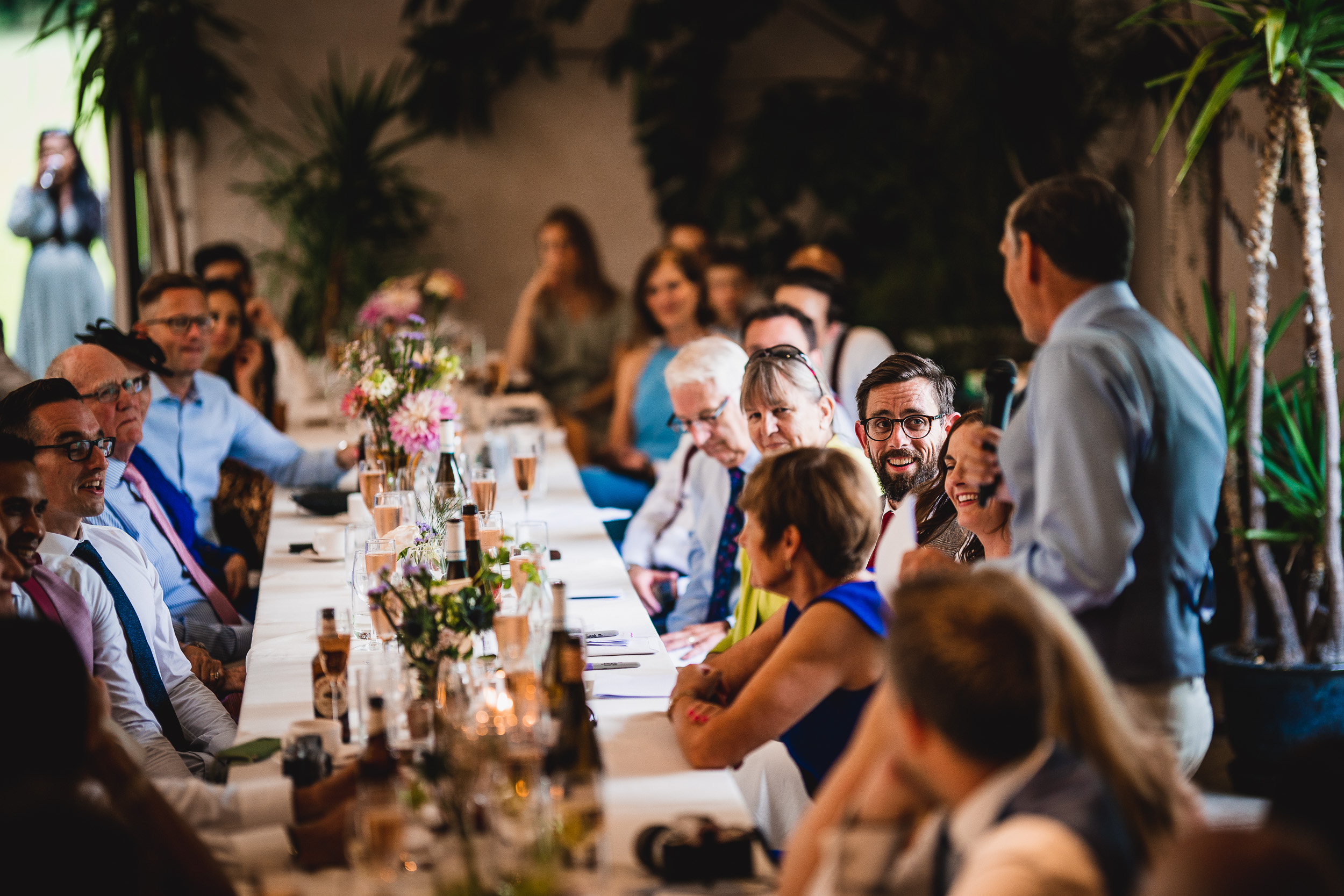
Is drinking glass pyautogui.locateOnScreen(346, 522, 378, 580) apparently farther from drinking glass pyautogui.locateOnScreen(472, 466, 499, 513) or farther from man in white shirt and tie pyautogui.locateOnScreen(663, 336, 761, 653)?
man in white shirt and tie pyautogui.locateOnScreen(663, 336, 761, 653)

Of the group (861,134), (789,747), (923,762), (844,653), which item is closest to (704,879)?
(923,762)

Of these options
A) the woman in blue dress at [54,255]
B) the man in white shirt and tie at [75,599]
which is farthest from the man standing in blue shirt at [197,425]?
the woman in blue dress at [54,255]

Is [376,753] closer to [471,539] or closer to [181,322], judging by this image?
[471,539]

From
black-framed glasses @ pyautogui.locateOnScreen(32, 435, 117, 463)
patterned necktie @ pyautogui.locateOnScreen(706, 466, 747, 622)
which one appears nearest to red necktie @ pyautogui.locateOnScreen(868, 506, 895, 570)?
patterned necktie @ pyautogui.locateOnScreen(706, 466, 747, 622)

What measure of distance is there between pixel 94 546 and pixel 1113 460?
6.64ft

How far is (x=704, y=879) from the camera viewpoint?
4.75ft

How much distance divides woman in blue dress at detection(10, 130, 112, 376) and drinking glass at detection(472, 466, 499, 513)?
3643 millimetres

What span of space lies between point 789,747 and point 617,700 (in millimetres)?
312

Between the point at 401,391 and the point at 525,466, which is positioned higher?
the point at 401,391

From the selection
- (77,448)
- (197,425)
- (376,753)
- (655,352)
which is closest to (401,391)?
(197,425)

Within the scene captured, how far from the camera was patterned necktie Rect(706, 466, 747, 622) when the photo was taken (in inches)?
126

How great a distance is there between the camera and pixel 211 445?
4.11m

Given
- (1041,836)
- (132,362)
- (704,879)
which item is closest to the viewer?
(1041,836)

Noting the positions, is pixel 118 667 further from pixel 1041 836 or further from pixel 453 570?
pixel 1041 836
